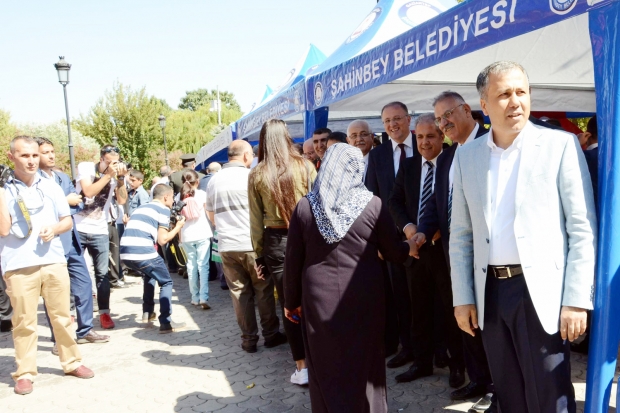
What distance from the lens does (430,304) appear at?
393 cm

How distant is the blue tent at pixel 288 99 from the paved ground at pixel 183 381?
2.86 metres

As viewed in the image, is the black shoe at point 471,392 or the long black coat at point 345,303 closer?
the long black coat at point 345,303

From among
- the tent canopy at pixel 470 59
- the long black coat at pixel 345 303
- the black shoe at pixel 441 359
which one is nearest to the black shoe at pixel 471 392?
the black shoe at pixel 441 359

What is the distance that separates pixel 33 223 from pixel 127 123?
29.4 m

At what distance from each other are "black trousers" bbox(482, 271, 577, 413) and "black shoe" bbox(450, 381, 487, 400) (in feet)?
3.61

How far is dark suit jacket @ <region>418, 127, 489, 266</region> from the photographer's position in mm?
3336

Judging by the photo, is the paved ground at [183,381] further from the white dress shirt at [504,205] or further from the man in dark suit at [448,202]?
the white dress shirt at [504,205]

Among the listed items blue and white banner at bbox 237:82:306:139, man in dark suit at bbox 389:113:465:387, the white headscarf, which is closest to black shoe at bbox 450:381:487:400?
man in dark suit at bbox 389:113:465:387

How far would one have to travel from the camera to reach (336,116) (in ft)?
33.9

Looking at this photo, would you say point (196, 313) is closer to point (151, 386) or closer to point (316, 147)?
point (151, 386)

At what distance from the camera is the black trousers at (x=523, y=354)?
7.38 ft

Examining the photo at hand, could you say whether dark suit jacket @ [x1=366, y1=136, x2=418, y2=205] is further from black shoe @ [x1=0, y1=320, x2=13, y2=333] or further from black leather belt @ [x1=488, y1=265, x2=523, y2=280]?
black shoe @ [x1=0, y1=320, x2=13, y2=333]

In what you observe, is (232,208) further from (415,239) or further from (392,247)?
(392,247)

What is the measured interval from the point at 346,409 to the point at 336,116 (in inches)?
316
